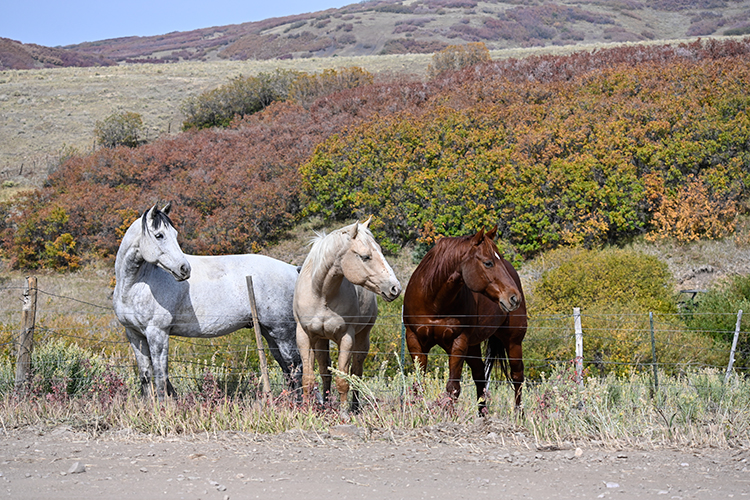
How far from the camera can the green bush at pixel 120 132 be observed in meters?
29.1

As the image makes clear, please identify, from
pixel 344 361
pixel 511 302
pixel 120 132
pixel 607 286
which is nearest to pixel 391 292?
pixel 344 361

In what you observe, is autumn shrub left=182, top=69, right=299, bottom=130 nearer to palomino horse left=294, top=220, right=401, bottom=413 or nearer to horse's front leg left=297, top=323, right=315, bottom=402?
palomino horse left=294, top=220, right=401, bottom=413

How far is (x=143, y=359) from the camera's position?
6438 mm

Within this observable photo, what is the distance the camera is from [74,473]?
4.58m

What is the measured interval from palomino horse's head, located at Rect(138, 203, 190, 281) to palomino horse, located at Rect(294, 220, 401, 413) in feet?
3.78

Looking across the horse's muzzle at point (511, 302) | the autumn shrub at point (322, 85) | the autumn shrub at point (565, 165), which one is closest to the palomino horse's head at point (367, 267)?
the horse's muzzle at point (511, 302)

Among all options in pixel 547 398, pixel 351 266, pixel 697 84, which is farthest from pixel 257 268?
pixel 697 84

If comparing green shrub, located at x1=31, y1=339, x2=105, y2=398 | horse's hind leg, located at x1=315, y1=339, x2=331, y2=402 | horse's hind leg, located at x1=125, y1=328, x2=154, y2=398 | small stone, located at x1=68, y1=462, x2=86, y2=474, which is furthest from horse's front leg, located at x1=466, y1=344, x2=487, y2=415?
green shrub, located at x1=31, y1=339, x2=105, y2=398

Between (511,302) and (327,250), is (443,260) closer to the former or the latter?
(511,302)

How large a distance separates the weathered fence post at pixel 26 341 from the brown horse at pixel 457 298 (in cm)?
408

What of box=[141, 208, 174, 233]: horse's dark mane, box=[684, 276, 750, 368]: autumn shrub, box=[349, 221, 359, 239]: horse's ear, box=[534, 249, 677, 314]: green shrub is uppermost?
box=[141, 208, 174, 233]: horse's dark mane

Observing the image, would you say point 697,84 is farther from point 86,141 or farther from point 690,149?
point 86,141

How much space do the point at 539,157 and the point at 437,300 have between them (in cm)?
1154

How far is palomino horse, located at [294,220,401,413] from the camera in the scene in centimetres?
566
